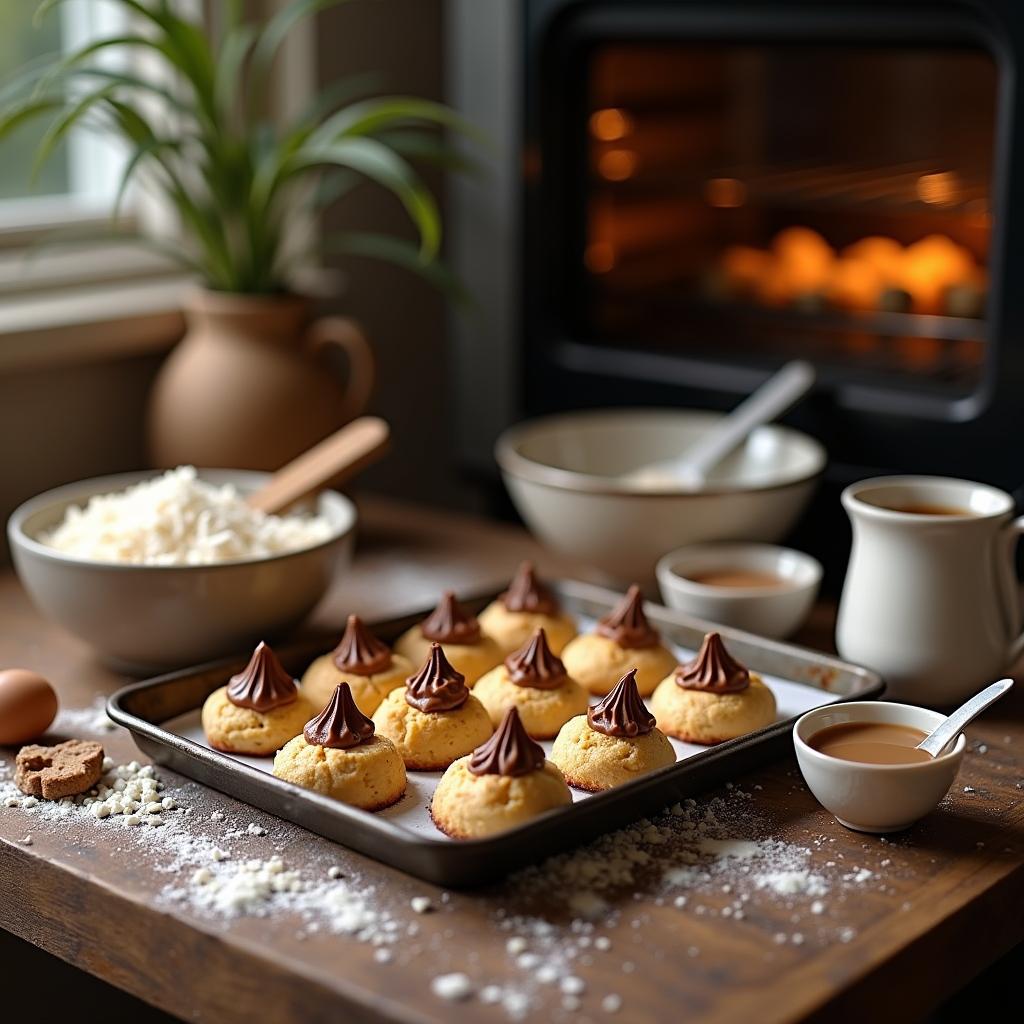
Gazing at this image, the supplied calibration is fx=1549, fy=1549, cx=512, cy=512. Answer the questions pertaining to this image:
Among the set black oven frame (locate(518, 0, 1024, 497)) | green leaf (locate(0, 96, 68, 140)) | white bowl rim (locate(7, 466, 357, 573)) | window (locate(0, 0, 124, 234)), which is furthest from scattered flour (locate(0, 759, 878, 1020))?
window (locate(0, 0, 124, 234))

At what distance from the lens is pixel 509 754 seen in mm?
935

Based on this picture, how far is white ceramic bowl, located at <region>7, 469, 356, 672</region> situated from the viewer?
3.87 ft

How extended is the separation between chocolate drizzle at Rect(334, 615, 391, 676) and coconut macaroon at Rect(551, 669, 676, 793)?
178 millimetres

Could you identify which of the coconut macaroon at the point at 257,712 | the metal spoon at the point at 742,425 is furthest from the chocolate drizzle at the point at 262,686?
the metal spoon at the point at 742,425

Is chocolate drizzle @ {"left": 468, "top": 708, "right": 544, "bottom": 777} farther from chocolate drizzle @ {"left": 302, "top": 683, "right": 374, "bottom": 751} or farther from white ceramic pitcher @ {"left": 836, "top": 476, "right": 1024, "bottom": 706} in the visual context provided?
white ceramic pitcher @ {"left": 836, "top": 476, "right": 1024, "bottom": 706}

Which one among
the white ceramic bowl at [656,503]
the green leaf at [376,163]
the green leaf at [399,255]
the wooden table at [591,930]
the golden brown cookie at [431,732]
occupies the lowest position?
the wooden table at [591,930]

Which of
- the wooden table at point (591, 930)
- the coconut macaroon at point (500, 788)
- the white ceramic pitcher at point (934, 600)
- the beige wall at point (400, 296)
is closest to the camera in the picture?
the wooden table at point (591, 930)

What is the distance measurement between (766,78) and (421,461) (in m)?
0.71

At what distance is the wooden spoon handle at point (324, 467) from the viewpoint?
4.48 ft

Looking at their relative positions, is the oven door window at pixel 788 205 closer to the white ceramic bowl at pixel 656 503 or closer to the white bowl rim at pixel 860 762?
the white ceramic bowl at pixel 656 503

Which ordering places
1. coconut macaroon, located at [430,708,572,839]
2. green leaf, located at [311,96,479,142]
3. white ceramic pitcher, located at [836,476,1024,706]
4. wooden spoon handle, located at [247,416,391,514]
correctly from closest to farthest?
1. coconut macaroon, located at [430,708,572,839]
2. white ceramic pitcher, located at [836,476,1024,706]
3. wooden spoon handle, located at [247,416,391,514]
4. green leaf, located at [311,96,479,142]

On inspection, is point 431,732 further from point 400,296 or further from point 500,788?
point 400,296

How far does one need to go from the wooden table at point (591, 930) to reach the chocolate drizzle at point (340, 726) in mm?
59

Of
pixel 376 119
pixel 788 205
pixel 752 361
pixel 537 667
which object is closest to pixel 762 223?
pixel 788 205
